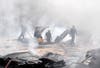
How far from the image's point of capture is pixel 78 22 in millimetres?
18000

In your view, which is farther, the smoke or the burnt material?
the smoke

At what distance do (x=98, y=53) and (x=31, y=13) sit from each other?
38.9 ft

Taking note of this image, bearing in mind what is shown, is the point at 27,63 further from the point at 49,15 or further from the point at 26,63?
the point at 49,15

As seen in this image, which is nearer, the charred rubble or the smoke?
the charred rubble

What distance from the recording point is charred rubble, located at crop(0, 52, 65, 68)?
24.0 ft

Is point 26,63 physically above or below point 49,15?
below

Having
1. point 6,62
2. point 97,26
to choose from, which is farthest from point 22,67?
point 97,26

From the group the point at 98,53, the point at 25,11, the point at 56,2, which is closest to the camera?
the point at 98,53

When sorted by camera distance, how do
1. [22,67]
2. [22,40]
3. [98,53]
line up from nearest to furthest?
[22,67] → [98,53] → [22,40]

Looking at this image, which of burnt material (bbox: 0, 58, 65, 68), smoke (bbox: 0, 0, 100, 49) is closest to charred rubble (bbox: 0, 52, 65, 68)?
burnt material (bbox: 0, 58, 65, 68)

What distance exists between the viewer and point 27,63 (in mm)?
7375

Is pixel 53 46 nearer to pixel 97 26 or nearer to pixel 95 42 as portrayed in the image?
pixel 95 42

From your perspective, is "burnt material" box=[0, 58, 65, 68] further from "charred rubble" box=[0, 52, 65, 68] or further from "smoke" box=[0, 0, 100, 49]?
"smoke" box=[0, 0, 100, 49]

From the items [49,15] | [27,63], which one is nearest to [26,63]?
[27,63]
